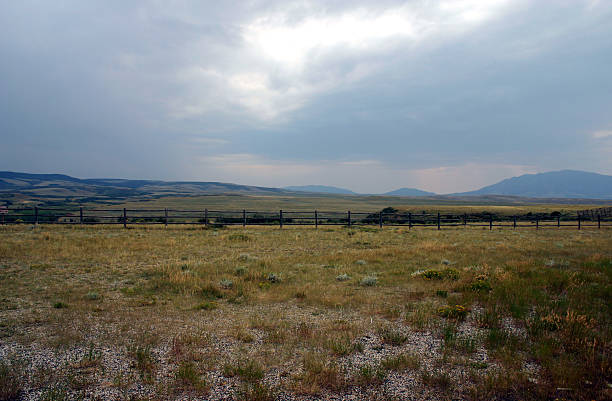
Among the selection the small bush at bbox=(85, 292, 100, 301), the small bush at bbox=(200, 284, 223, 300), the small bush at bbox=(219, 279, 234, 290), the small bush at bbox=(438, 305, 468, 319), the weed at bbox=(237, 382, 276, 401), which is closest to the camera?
the weed at bbox=(237, 382, 276, 401)

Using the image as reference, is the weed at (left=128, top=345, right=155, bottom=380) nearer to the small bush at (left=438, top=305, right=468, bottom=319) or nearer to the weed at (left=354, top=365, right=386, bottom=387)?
the weed at (left=354, top=365, right=386, bottom=387)

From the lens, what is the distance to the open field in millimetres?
4566

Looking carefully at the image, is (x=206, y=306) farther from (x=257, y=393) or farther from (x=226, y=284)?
(x=257, y=393)

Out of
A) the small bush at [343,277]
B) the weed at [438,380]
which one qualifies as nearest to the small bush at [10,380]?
the weed at [438,380]

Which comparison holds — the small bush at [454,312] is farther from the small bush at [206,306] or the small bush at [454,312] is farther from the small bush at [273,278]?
the small bush at [206,306]

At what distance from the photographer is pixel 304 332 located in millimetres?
6465

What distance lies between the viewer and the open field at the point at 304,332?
15.0 feet

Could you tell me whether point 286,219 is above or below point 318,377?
below

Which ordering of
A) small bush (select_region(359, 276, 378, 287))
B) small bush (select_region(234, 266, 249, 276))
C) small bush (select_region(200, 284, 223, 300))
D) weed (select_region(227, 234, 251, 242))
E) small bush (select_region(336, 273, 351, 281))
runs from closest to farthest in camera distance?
small bush (select_region(200, 284, 223, 300)) < small bush (select_region(359, 276, 378, 287)) < small bush (select_region(336, 273, 351, 281)) < small bush (select_region(234, 266, 249, 276)) < weed (select_region(227, 234, 251, 242))

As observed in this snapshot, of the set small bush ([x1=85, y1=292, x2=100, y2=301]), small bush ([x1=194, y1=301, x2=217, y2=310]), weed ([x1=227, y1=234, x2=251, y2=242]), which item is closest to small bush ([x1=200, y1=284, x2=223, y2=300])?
small bush ([x1=194, y1=301, x2=217, y2=310])

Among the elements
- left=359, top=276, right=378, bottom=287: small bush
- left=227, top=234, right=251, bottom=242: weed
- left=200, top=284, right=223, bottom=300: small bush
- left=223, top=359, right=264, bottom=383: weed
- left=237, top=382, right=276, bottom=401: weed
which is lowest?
left=227, top=234, right=251, bottom=242: weed

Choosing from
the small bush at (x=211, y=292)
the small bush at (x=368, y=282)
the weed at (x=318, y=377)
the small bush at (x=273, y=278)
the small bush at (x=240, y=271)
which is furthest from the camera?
the small bush at (x=240, y=271)

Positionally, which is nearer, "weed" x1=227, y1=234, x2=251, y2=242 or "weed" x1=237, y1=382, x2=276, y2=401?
"weed" x1=237, y1=382, x2=276, y2=401

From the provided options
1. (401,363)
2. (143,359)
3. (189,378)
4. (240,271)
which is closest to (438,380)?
(401,363)
